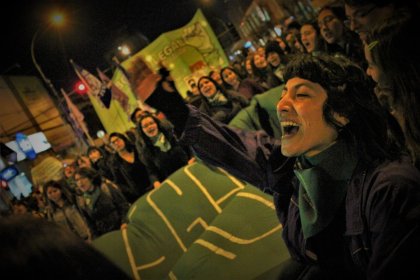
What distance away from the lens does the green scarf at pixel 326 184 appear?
151cm

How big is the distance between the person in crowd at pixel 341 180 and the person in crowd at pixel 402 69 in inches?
4.4

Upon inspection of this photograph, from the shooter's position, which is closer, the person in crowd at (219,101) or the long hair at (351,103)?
the long hair at (351,103)

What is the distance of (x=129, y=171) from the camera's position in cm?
535

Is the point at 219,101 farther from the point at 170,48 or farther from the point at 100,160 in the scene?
the point at 170,48

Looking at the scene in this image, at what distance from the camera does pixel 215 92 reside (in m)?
5.10

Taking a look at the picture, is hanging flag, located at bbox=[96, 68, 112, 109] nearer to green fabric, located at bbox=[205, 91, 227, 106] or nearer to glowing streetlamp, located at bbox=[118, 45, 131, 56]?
green fabric, located at bbox=[205, 91, 227, 106]

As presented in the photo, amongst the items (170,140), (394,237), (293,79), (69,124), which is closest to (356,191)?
(394,237)

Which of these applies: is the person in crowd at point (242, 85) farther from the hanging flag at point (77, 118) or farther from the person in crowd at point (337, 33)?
the hanging flag at point (77, 118)

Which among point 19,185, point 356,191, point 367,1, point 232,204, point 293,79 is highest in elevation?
point 19,185

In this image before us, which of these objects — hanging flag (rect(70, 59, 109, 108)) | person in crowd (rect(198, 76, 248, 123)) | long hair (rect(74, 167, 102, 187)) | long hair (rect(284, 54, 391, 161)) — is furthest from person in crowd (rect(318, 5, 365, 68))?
hanging flag (rect(70, 59, 109, 108))

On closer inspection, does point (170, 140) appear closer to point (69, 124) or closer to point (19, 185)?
point (69, 124)

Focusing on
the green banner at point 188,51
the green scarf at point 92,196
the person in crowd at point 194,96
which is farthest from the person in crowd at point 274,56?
the green banner at point 188,51

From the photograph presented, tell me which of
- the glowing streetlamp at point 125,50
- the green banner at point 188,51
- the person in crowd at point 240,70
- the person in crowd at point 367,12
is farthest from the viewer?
the glowing streetlamp at point 125,50

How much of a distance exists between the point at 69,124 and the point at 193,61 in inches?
286
